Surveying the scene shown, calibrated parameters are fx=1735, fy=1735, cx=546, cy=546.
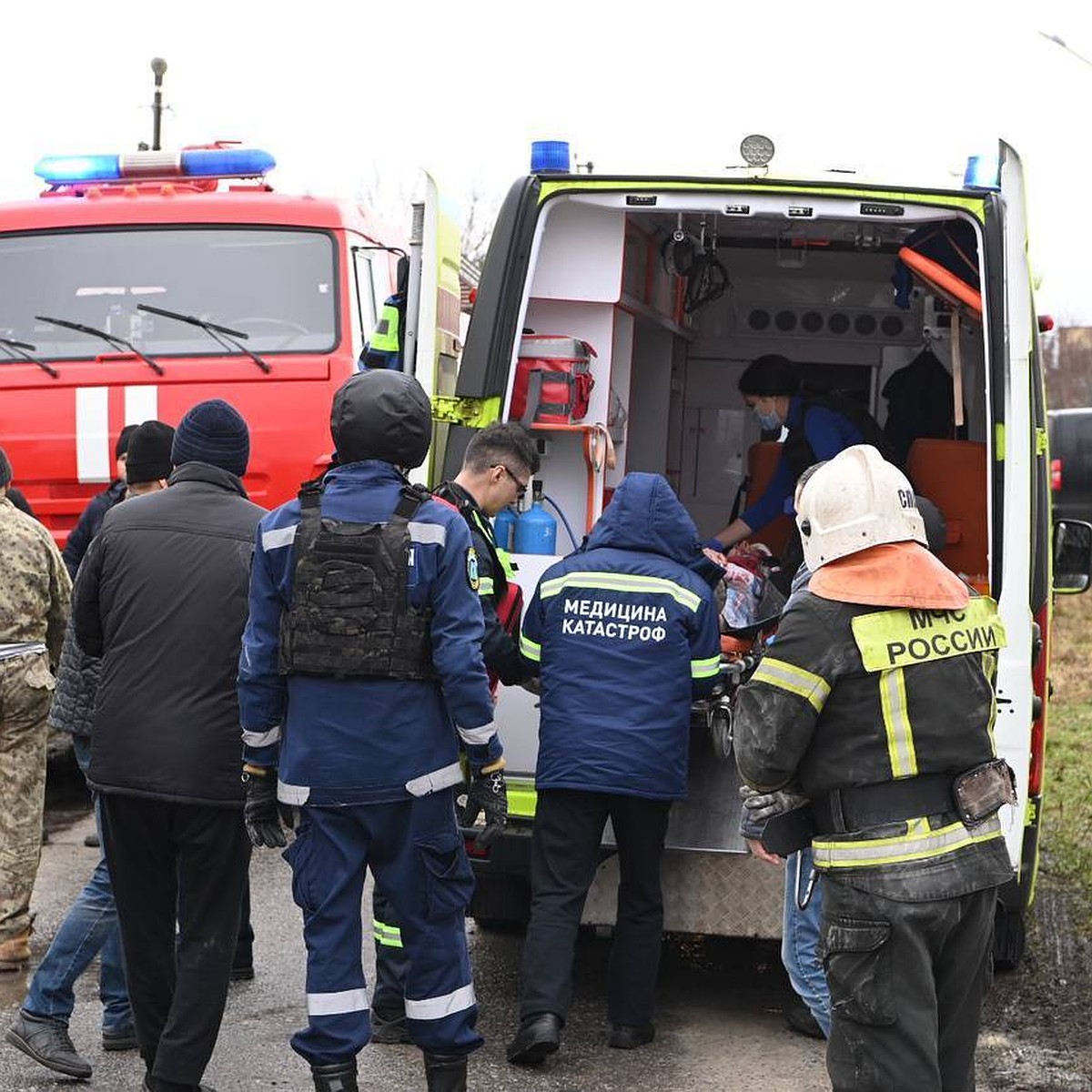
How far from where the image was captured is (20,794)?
19.2 ft

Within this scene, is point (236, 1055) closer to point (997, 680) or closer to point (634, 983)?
point (634, 983)

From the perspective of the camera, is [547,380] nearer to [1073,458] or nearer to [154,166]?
[154,166]

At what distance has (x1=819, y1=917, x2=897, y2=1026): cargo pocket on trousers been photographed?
11.1 ft

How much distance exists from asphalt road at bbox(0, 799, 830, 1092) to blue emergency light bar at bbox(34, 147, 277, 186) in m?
3.92

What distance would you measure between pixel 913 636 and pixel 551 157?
2.50 metres

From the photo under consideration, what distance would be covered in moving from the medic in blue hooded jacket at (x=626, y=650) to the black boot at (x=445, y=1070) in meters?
1.00

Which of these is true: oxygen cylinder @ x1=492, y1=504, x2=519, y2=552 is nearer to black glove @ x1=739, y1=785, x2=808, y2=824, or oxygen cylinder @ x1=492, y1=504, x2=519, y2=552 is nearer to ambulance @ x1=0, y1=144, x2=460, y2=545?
ambulance @ x1=0, y1=144, x2=460, y2=545

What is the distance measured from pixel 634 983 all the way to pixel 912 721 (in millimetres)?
2153

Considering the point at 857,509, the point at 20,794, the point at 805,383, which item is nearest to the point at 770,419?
the point at 805,383

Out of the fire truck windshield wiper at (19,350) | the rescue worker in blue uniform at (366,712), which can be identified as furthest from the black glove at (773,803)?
the fire truck windshield wiper at (19,350)

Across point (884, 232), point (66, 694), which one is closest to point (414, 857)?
point (66, 694)

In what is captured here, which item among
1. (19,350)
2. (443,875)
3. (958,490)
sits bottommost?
(443,875)

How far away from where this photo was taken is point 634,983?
5281 mm

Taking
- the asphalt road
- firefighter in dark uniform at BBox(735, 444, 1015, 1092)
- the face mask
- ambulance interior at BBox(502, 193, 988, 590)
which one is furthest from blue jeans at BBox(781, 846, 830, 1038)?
the face mask
